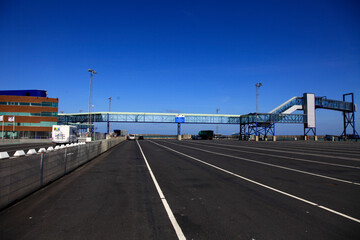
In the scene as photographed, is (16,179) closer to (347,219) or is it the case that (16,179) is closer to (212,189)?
(212,189)

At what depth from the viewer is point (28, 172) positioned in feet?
23.5

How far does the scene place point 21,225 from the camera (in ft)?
16.1

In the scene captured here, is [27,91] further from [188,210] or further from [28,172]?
[188,210]

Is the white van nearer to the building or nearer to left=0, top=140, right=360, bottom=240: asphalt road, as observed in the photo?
left=0, top=140, right=360, bottom=240: asphalt road

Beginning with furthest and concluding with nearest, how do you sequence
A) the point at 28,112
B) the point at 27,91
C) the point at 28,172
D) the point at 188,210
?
the point at 27,91 → the point at 28,112 → the point at 28,172 → the point at 188,210

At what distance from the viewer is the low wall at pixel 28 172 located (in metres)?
5.97

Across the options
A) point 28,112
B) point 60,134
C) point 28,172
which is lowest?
point 28,172

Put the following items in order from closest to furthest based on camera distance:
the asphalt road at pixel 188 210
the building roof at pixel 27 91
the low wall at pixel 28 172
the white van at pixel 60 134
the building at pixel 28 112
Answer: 1. the asphalt road at pixel 188 210
2. the low wall at pixel 28 172
3. the white van at pixel 60 134
4. the building at pixel 28 112
5. the building roof at pixel 27 91

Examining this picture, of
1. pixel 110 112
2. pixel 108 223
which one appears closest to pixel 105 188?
pixel 108 223

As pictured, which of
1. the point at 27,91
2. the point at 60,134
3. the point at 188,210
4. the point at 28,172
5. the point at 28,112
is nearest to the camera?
the point at 188,210

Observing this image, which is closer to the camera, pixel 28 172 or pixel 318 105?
pixel 28 172

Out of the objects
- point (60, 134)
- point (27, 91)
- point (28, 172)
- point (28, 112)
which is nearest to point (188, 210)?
point (28, 172)

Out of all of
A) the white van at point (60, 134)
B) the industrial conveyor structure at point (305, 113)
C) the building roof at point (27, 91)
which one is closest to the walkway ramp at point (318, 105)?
the industrial conveyor structure at point (305, 113)

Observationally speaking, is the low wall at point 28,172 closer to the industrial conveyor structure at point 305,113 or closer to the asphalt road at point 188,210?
the asphalt road at point 188,210
